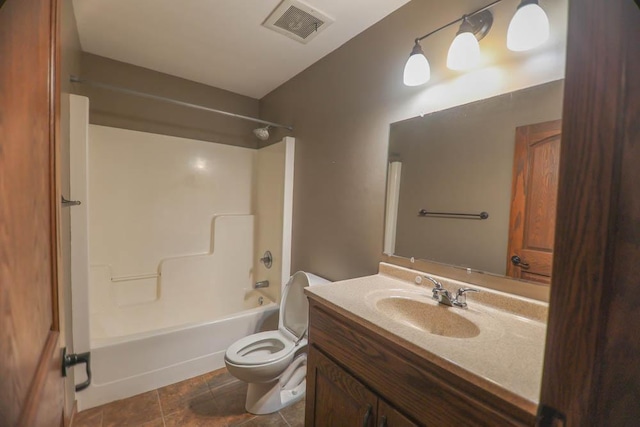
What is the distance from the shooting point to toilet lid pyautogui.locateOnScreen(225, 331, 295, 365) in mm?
1500

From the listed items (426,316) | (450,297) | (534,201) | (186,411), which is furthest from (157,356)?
(534,201)

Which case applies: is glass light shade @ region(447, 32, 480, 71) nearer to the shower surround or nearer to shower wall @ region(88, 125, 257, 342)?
the shower surround

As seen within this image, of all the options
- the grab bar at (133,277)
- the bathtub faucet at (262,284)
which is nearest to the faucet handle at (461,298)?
the bathtub faucet at (262,284)

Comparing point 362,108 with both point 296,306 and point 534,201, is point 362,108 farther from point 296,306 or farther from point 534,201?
point 296,306

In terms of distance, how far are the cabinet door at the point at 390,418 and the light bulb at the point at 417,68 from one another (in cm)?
137

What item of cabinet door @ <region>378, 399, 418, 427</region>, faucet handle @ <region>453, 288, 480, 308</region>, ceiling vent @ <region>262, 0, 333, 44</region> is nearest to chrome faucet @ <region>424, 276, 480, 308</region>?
faucet handle @ <region>453, 288, 480, 308</region>

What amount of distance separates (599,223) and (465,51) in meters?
1.07

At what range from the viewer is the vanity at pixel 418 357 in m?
0.63

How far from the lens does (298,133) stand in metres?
2.24

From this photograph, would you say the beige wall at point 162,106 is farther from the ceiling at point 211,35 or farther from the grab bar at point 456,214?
the grab bar at point 456,214

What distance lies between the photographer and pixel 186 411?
159 centimetres

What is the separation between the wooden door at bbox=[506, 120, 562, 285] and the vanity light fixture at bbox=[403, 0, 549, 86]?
31 cm

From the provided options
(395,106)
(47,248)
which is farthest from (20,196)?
(395,106)

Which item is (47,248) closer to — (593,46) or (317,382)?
(593,46)
